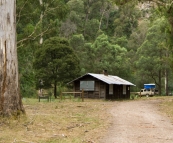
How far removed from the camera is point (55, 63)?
104ft

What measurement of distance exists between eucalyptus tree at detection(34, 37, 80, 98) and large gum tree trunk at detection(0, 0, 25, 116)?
2098 centimetres

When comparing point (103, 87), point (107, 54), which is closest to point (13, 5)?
point (103, 87)

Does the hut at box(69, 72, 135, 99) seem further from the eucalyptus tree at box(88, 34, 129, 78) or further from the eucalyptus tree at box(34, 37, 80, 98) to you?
the eucalyptus tree at box(88, 34, 129, 78)

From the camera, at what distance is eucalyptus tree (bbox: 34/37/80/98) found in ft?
105

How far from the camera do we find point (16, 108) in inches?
420

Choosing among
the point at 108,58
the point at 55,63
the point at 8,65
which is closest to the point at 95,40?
the point at 108,58

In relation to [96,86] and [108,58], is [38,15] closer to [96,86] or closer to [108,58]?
[96,86]

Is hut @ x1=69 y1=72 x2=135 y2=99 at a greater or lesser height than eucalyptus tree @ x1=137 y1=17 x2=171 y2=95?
lesser

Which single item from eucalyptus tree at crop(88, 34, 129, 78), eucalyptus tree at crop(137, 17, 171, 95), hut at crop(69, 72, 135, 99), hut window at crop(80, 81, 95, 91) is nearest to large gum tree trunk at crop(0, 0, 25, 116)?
hut at crop(69, 72, 135, 99)

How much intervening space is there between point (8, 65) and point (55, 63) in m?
21.4

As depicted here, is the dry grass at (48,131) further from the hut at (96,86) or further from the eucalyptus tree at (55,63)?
the eucalyptus tree at (55,63)

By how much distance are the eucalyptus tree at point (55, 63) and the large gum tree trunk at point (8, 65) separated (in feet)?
68.8

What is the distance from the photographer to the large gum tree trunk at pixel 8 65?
33.8 ft

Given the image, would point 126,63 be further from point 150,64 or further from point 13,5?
point 13,5
